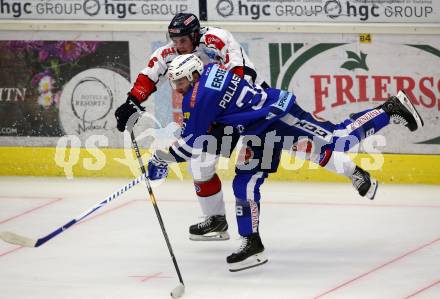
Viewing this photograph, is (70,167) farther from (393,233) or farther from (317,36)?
(393,233)

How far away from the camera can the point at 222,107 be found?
669cm

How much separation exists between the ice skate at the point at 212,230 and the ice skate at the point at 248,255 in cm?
63

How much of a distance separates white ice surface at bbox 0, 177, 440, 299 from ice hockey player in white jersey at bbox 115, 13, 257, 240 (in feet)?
0.50

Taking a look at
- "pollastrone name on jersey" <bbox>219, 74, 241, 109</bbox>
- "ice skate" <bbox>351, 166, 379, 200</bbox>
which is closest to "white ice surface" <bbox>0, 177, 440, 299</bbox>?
"ice skate" <bbox>351, 166, 379, 200</bbox>

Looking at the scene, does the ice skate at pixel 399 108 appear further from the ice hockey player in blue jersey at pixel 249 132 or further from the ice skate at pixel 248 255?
the ice skate at pixel 248 255

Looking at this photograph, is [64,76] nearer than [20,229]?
No

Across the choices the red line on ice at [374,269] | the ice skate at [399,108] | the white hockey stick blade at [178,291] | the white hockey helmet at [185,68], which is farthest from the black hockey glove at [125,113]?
the red line on ice at [374,269]

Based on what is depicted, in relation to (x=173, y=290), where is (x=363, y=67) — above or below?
above

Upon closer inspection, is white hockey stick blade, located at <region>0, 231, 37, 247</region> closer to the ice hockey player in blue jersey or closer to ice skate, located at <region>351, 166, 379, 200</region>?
the ice hockey player in blue jersey

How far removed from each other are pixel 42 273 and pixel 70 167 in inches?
101

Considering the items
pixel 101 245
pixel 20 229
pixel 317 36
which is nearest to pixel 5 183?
pixel 20 229

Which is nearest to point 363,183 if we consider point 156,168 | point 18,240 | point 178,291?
point 156,168

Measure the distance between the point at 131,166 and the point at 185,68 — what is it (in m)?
2.77

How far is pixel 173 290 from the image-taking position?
6426 millimetres
